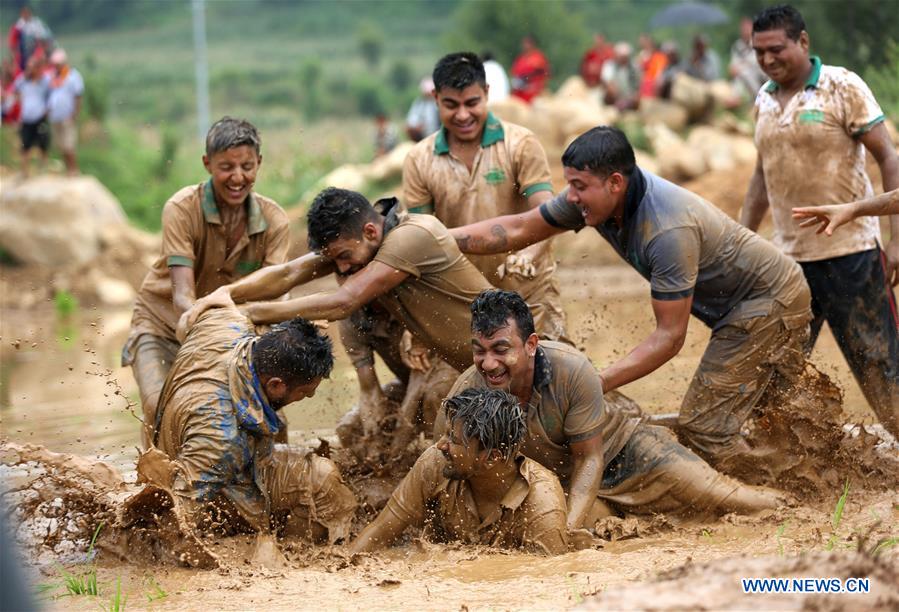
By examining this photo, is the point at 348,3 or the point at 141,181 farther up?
the point at 348,3

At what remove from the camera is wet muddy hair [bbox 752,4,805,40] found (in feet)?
22.4

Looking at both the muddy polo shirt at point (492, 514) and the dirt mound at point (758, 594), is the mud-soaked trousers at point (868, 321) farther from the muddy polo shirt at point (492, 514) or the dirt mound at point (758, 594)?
the dirt mound at point (758, 594)

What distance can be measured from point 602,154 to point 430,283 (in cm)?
115

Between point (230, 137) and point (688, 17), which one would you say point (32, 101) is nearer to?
point (688, 17)

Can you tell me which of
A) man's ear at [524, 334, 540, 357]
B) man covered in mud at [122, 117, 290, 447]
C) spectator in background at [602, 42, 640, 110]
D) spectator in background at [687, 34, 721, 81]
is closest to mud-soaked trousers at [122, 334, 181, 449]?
man covered in mud at [122, 117, 290, 447]

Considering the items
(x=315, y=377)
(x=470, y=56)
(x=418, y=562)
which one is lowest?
(x=418, y=562)

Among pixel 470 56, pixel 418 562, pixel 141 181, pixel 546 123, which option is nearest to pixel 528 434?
pixel 418 562

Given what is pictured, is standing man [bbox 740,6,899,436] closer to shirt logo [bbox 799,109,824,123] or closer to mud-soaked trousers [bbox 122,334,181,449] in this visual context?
shirt logo [bbox 799,109,824,123]

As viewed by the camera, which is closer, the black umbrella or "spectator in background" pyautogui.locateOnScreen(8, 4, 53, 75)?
"spectator in background" pyautogui.locateOnScreen(8, 4, 53, 75)

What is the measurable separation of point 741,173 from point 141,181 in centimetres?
1115

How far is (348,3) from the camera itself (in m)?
50.9

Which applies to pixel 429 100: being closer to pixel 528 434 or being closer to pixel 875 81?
pixel 875 81

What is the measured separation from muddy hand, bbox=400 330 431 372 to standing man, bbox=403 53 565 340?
0.59 metres

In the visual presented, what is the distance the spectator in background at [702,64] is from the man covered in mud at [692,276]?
1553cm
